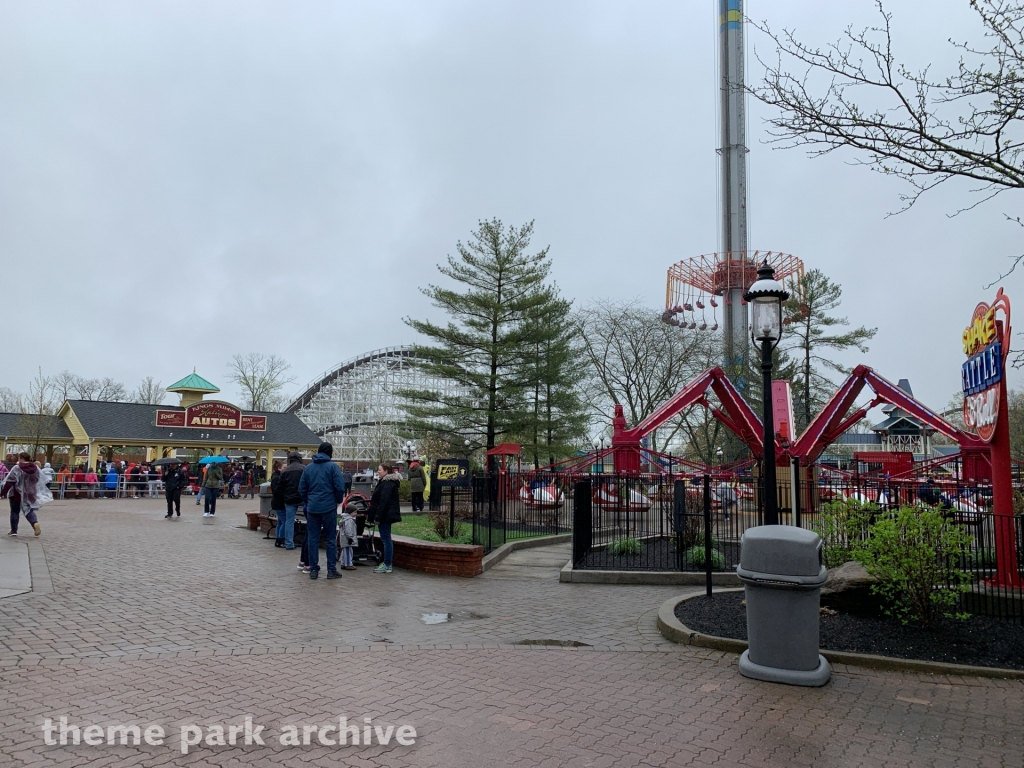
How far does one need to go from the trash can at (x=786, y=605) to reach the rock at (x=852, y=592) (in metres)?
1.57

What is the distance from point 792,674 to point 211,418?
44.1 meters

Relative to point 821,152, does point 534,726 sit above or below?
below

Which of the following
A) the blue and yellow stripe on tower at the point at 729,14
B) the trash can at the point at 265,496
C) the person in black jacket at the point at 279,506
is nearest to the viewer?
the person in black jacket at the point at 279,506

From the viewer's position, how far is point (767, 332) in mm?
7902

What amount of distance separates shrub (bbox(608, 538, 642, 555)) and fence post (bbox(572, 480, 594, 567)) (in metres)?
0.45

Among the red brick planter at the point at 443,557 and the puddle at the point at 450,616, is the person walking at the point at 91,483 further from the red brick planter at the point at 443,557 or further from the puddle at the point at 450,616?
the puddle at the point at 450,616

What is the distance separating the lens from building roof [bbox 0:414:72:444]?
38375 millimetres

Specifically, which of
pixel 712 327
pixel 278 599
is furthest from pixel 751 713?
pixel 712 327

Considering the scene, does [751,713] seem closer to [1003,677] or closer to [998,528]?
[1003,677]

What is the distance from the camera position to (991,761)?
4.06 meters

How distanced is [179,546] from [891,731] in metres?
12.0

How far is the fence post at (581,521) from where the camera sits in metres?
10.8

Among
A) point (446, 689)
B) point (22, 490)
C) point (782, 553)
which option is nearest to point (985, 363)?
point (782, 553)

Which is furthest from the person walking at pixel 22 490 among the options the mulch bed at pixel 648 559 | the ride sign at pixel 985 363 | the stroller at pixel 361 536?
the ride sign at pixel 985 363
